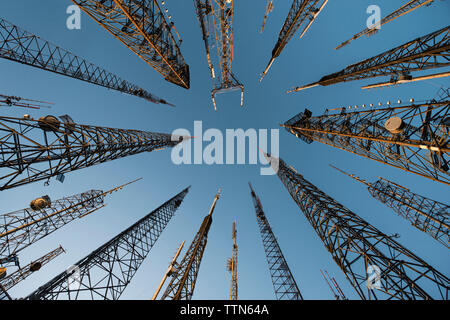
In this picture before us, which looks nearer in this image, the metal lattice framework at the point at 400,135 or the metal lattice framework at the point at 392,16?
the metal lattice framework at the point at 400,135

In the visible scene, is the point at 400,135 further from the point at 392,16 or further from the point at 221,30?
the point at 392,16

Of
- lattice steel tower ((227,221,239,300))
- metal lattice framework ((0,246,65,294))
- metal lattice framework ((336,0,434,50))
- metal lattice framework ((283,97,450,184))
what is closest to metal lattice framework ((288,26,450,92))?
metal lattice framework ((283,97,450,184))

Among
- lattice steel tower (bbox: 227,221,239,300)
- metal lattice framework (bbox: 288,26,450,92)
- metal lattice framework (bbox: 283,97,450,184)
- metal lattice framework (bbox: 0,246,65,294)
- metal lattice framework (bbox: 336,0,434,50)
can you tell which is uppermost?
metal lattice framework (bbox: 336,0,434,50)

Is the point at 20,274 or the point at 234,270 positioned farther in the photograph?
the point at 234,270

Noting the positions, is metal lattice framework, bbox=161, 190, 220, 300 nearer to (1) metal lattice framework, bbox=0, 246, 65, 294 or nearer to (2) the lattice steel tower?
(2) the lattice steel tower

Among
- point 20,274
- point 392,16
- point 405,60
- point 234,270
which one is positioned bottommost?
point 234,270

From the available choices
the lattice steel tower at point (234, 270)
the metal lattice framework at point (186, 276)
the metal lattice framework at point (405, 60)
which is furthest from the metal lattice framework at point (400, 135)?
the lattice steel tower at point (234, 270)

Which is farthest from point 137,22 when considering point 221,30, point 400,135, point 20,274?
point 20,274

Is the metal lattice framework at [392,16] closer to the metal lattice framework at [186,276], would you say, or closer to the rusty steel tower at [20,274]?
the metal lattice framework at [186,276]

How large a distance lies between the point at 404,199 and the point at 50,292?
34502 millimetres

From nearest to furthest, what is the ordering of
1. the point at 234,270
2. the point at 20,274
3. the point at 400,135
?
the point at 400,135 → the point at 20,274 → the point at 234,270

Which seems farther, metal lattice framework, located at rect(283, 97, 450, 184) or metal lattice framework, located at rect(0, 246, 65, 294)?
metal lattice framework, located at rect(0, 246, 65, 294)
